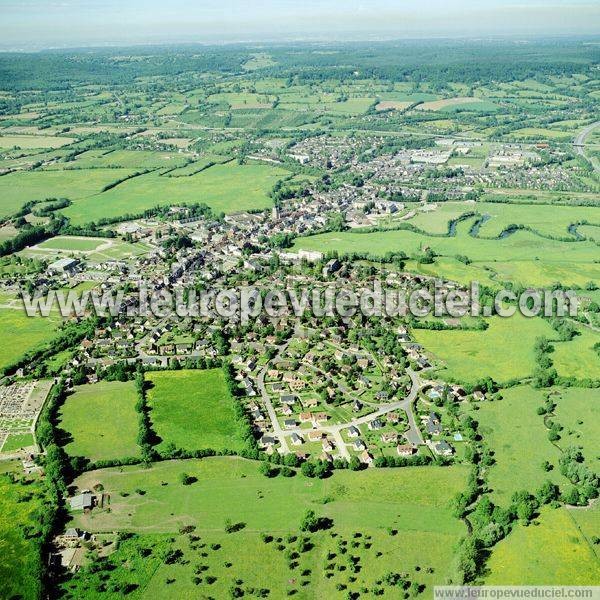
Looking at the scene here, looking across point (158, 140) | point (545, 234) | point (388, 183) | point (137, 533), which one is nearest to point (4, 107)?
point (158, 140)

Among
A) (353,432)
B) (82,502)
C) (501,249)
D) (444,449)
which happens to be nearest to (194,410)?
(82,502)

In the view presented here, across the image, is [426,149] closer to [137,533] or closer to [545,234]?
[545,234]

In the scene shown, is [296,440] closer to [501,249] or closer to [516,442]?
[516,442]

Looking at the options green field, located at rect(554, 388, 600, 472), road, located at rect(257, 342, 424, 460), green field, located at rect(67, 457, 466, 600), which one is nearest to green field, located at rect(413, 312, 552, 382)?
green field, located at rect(554, 388, 600, 472)

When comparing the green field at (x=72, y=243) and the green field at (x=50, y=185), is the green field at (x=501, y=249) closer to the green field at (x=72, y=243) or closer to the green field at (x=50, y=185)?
the green field at (x=72, y=243)

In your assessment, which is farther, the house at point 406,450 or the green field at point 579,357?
the green field at point 579,357

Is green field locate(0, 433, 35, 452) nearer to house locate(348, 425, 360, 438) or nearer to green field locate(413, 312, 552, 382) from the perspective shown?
house locate(348, 425, 360, 438)

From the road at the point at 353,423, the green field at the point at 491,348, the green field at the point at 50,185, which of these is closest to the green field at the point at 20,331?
the road at the point at 353,423
